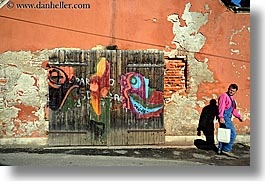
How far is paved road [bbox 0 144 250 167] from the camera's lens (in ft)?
19.6

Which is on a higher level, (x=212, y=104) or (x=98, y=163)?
(x=212, y=104)

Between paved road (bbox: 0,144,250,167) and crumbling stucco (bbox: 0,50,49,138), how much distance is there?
1.21ft

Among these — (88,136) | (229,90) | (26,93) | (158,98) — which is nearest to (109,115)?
(88,136)

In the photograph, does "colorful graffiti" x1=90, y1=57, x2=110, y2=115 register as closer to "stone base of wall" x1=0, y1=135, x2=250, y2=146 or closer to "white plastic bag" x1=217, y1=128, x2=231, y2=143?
"stone base of wall" x1=0, y1=135, x2=250, y2=146

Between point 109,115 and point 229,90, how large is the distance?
7.13ft

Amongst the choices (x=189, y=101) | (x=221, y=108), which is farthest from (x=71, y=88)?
(x=221, y=108)

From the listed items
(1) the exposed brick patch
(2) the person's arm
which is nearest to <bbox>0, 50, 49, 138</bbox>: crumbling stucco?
(1) the exposed brick patch

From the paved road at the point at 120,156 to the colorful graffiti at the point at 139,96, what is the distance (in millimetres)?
659

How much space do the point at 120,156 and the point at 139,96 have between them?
111 cm

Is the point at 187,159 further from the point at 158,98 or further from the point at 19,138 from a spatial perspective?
the point at 19,138

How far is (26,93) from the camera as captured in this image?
21.1ft

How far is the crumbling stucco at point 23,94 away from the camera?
637 centimetres

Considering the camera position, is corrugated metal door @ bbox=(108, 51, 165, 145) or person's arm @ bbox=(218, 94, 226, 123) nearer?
person's arm @ bbox=(218, 94, 226, 123)

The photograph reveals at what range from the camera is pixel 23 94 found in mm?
6422
